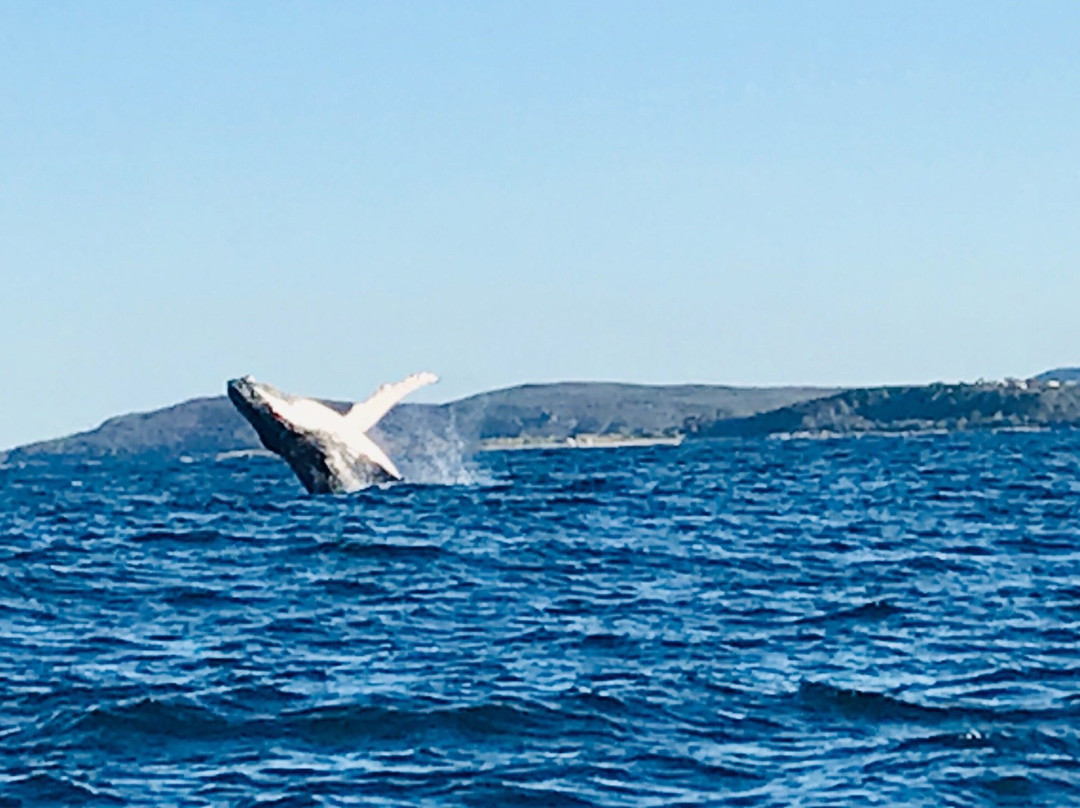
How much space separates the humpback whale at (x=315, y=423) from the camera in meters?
29.5

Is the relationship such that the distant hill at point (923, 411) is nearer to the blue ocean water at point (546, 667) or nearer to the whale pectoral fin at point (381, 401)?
the whale pectoral fin at point (381, 401)

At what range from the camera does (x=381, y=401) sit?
29953 millimetres

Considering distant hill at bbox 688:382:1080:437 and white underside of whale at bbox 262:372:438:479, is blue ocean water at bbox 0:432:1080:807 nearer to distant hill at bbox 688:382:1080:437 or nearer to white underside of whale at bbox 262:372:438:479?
white underside of whale at bbox 262:372:438:479

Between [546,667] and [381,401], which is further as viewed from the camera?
[381,401]

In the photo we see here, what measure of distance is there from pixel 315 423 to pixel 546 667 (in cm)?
1621

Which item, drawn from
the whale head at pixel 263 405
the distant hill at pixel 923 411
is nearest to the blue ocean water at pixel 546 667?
the whale head at pixel 263 405

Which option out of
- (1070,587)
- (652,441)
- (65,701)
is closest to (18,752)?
(65,701)

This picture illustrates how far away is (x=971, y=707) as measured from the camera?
12.5 m

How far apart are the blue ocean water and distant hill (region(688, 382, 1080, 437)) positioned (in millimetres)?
142861

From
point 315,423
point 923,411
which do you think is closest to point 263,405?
point 315,423

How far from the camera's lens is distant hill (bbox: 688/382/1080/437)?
549 feet

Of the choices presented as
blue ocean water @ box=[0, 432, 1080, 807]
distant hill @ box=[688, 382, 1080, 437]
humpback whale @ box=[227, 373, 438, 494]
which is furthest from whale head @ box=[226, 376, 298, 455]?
distant hill @ box=[688, 382, 1080, 437]

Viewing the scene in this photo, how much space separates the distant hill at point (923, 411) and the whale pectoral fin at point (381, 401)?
13659 cm

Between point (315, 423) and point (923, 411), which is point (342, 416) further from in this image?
point (923, 411)
